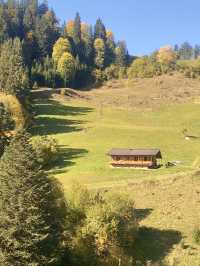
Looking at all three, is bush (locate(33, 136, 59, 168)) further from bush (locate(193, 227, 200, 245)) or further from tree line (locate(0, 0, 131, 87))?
tree line (locate(0, 0, 131, 87))

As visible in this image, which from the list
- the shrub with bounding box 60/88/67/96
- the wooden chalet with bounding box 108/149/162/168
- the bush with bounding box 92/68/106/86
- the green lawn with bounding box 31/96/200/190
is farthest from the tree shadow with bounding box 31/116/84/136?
the bush with bounding box 92/68/106/86

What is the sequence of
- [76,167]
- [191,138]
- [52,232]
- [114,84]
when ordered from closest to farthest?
1. [52,232]
2. [76,167]
3. [191,138]
4. [114,84]

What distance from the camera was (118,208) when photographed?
48031 mm

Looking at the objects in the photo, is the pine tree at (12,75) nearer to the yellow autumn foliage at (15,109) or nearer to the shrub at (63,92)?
the yellow autumn foliage at (15,109)

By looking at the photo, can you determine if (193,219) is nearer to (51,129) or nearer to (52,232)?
(52,232)

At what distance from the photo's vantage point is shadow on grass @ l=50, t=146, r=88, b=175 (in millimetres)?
71125

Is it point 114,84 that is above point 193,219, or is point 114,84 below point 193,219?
above

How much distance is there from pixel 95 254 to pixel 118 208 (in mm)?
5768

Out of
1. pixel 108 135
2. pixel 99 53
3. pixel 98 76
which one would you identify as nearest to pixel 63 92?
pixel 98 76

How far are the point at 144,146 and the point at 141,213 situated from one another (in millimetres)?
28440

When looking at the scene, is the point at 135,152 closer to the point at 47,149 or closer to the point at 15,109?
the point at 47,149

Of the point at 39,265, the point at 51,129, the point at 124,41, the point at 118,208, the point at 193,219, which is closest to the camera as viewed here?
the point at 39,265

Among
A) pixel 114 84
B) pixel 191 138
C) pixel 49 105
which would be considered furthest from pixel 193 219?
pixel 114 84

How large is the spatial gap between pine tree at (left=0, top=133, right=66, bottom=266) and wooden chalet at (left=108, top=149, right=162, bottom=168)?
2891 centimetres
